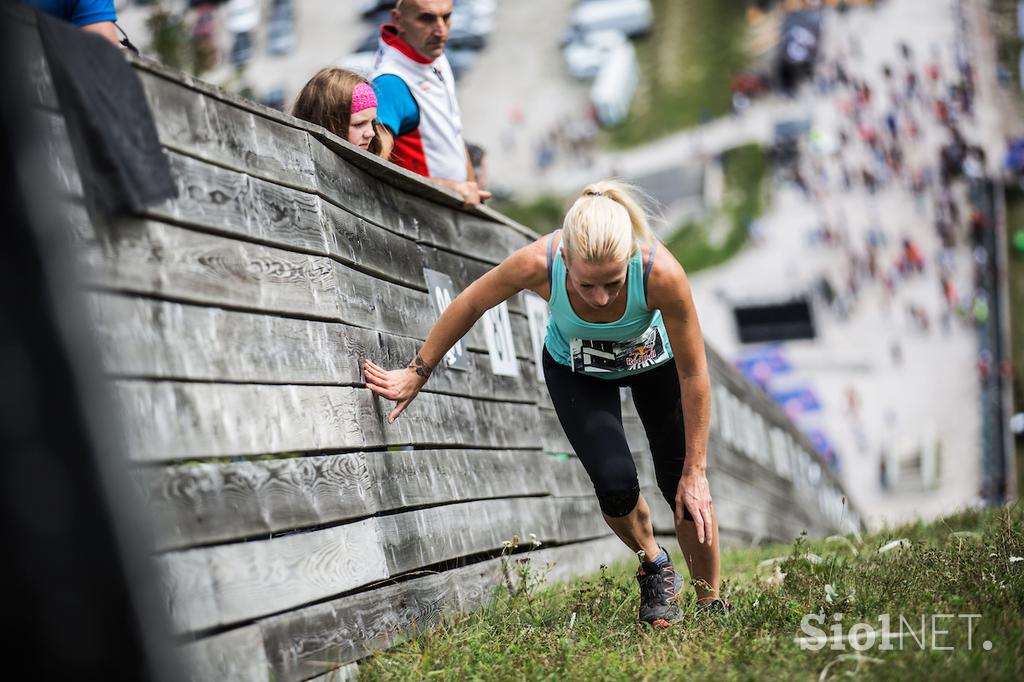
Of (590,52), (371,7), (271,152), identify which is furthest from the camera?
(371,7)

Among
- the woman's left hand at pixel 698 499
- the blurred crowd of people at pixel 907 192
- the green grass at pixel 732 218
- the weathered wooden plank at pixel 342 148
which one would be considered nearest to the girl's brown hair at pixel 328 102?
the weathered wooden plank at pixel 342 148

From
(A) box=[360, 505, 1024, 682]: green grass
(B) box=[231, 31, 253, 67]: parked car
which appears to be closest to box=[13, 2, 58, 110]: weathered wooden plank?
(A) box=[360, 505, 1024, 682]: green grass

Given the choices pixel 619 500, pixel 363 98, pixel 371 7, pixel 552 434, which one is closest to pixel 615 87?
pixel 371 7

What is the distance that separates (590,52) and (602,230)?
199 ft

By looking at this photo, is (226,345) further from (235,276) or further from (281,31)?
(281,31)

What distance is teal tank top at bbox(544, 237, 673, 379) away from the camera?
419 centimetres

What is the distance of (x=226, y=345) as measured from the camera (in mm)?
3459

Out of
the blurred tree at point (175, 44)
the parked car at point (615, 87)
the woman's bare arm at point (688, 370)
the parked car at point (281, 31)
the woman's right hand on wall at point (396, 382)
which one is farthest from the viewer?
the parked car at point (281, 31)

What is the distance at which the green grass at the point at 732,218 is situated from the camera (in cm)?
4359

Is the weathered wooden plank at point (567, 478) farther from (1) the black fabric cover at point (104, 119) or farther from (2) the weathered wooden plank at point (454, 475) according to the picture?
(1) the black fabric cover at point (104, 119)

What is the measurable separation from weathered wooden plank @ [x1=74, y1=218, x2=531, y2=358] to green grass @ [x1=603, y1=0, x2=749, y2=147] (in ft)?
172

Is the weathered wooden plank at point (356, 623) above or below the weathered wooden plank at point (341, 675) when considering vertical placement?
above

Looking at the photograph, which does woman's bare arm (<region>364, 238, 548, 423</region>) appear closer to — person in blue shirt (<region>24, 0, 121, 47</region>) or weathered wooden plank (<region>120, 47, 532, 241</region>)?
weathered wooden plank (<region>120, 47, 532, 241</region>)

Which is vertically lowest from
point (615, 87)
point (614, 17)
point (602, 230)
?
A: point (602, 230)
